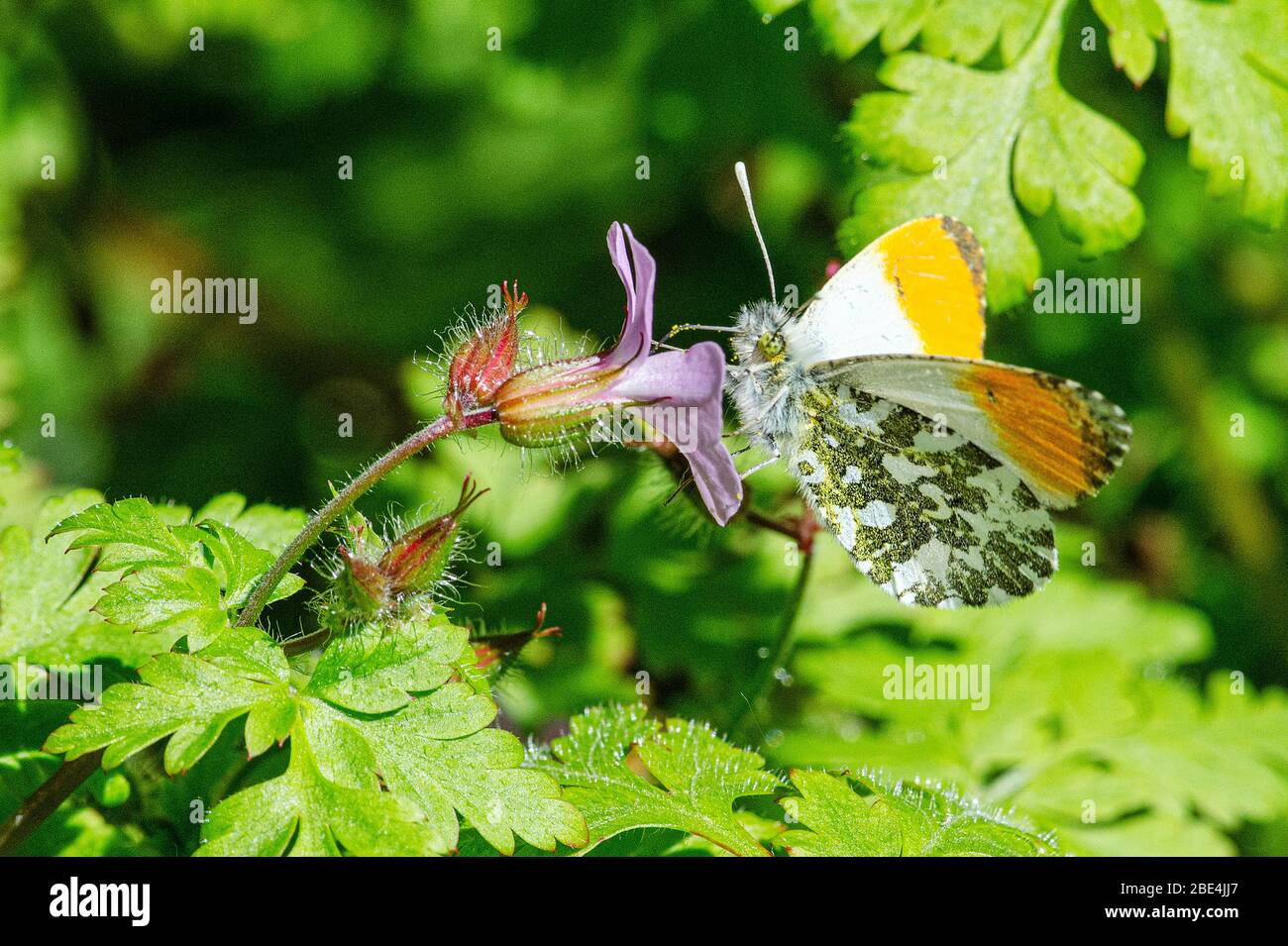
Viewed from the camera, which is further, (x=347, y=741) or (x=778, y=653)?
(x=778, y=653)

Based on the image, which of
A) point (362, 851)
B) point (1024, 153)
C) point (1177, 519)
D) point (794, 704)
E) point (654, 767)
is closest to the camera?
point (362, 851)

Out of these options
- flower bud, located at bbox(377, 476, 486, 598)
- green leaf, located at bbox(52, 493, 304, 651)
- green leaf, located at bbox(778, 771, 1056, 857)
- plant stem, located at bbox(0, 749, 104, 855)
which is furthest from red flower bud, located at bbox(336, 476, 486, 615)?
green leaf, located at bbox(778, 771, 1056, 857)

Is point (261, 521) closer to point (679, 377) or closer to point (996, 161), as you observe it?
point (679, 377)

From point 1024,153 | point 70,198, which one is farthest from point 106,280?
point 1024,153

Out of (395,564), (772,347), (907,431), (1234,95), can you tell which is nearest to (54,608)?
(395,564)

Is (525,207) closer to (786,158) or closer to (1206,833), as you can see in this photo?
(786,158)

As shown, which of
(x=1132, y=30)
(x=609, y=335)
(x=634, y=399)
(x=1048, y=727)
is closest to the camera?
(x=634, y=399)

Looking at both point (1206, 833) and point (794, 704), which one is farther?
point (794, 704)
